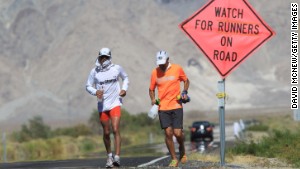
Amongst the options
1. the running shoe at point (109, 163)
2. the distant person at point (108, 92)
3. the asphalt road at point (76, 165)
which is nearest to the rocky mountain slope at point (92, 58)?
the asphalt road at point (76, 165)

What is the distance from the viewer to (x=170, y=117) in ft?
45.8

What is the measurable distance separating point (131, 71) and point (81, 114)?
30.7 feet

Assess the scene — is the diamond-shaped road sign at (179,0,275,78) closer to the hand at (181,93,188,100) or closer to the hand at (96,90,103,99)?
the hand at (181,93,188,100)

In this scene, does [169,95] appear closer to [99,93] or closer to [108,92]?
[108,92]

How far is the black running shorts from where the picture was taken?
45.5 feet

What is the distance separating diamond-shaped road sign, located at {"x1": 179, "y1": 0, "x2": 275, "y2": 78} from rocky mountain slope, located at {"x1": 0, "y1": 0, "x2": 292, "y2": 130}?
9555 cm

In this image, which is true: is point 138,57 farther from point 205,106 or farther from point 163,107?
point 163,107

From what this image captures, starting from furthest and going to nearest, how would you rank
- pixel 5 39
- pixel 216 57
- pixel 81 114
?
pixel 5 39 < pixel 81 114 < pixel 216 57

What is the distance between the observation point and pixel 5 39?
125 m

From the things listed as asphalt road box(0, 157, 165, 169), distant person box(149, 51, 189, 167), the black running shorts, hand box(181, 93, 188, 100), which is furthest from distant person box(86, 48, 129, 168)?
asphalt road box(0, 157, 165, 169)

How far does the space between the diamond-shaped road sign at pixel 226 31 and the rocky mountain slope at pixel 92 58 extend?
95546 mm

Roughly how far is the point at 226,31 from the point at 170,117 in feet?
5.83

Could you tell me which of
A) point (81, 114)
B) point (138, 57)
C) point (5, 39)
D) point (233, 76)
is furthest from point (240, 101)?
point (5, 39)

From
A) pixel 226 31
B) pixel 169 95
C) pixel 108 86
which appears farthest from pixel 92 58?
pixel 226 31
